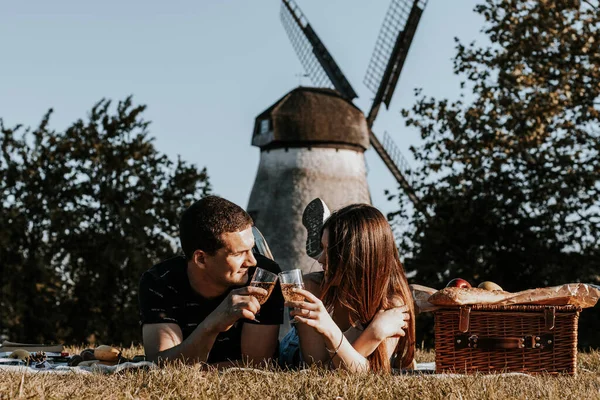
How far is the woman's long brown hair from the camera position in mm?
4191

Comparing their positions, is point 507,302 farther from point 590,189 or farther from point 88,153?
point 88,153

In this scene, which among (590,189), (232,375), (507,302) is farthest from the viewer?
(590,189)

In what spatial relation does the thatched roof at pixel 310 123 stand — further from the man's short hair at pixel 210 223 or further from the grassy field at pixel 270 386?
the grassy field at pixel 270 386

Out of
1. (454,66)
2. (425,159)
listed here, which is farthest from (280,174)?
(454,66)

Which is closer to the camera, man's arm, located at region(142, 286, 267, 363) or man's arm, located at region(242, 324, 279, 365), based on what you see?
man's arm, located at region(142, 286, 267, 363)

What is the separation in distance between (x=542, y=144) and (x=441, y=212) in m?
1.99

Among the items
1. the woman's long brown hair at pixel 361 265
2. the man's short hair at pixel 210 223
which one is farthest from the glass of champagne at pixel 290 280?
the man's short hair at pixel 210 223

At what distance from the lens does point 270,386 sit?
3.61 m

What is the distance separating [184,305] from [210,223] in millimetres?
462

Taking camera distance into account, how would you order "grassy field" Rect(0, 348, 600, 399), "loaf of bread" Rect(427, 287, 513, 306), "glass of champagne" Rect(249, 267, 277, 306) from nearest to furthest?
1. "grassy field" Rect(0, 348, 600, 399)
2. "glass of champagne" Rect(249, 267, 277, 306)
3. "loaf of bread" Rect(427, 287, 513, 306)

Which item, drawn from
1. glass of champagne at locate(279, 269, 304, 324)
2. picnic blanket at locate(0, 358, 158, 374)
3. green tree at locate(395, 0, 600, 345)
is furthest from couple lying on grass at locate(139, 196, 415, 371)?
green tree at locate(395, 0, 600, 345)

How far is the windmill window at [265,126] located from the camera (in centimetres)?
1708

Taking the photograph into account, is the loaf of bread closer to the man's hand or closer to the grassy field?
the grassy field

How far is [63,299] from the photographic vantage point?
14.2 meters
